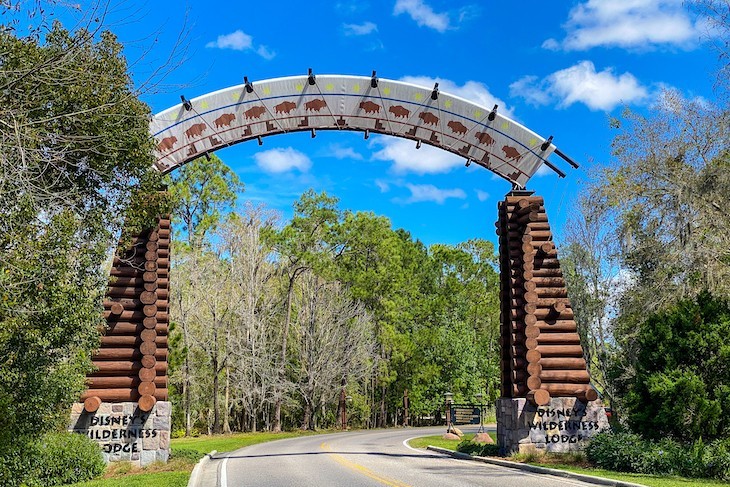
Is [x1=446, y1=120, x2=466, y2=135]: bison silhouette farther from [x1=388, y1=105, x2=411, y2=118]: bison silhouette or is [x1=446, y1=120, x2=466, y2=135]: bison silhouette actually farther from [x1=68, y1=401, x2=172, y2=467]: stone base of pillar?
[x1=68, y1=401, x2=172, y2=467]: stone base of pillar

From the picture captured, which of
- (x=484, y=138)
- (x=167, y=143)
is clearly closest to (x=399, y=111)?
(x=484, y=138)

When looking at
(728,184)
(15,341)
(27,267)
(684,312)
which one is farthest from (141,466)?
(728,184)

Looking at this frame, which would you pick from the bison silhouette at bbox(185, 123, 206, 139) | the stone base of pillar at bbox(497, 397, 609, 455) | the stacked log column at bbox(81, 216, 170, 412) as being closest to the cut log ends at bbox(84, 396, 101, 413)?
the stacked log column at bbox(81, 216, 170, 412)

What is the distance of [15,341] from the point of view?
10.9m

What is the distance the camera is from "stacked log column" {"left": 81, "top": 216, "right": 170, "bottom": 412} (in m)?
15.3

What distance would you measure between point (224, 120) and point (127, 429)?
26.4 feet

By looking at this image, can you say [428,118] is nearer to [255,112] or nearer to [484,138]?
[484,138]

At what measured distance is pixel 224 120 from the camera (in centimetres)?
1762

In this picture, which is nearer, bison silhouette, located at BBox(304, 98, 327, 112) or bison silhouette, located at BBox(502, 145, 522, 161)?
bison silhouette, located at BBox(304, 98, 327, 112)

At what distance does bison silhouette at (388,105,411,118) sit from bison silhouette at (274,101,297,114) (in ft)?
8.57

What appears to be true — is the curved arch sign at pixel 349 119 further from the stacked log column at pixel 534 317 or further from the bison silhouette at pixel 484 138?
the stacked log column at pixel 534 317

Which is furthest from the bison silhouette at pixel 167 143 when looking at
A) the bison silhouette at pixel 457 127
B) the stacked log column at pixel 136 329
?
the bison silhouette at pixel 457 127

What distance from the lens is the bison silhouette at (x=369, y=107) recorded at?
711 inches

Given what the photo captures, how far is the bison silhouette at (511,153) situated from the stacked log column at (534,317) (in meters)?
1.09
